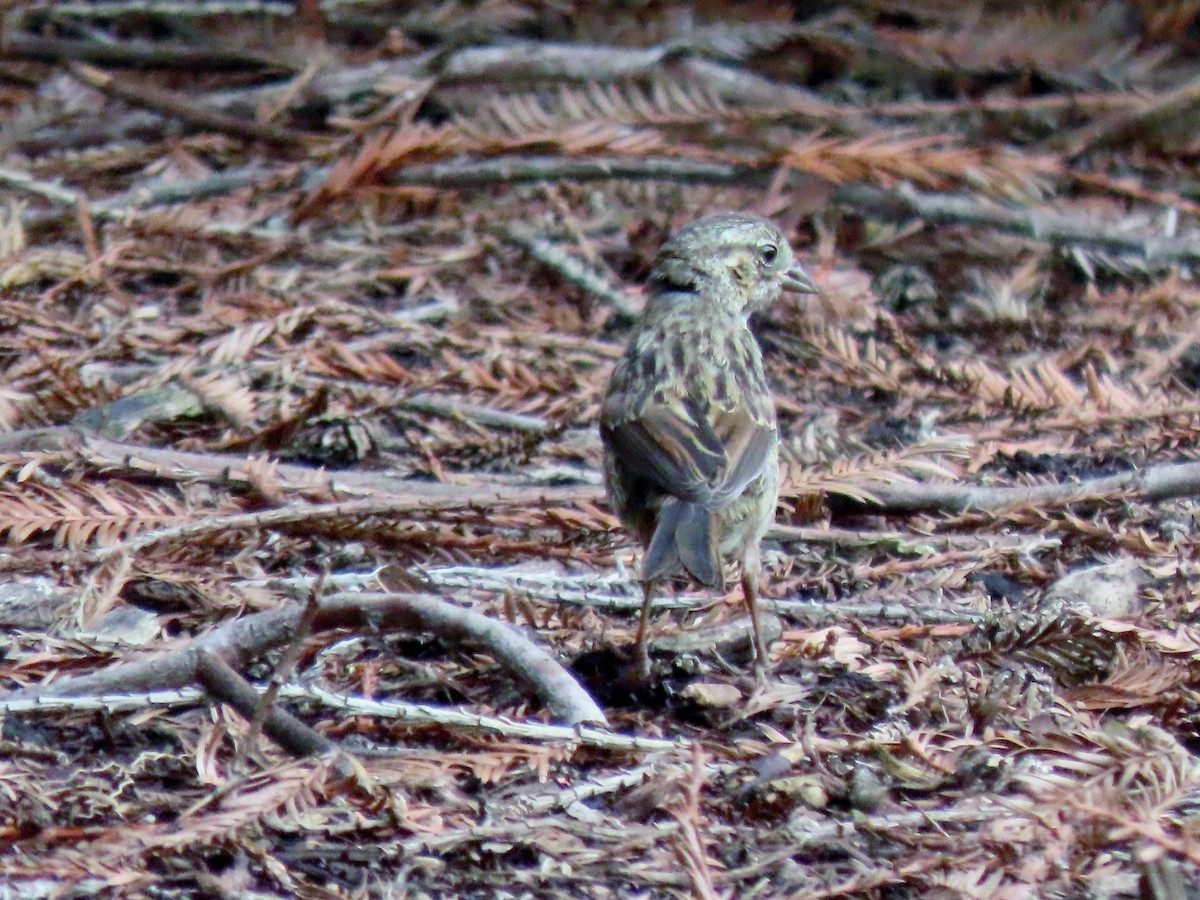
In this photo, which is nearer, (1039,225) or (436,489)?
(436,489)

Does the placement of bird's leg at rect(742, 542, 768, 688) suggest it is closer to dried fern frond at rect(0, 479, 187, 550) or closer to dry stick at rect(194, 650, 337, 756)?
dry stick at rect(194, 650, 337, 756)

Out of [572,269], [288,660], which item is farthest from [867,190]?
[288,660]

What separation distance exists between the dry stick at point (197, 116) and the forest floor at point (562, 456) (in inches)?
1.0

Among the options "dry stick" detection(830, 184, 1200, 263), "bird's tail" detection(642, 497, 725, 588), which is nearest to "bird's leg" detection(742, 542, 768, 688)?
"bird's tail" detection(642, 497, 725, 588)

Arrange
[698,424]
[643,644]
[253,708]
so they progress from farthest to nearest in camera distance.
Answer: [698,424], [643,644], [253,708]

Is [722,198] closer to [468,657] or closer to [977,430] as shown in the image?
[977,430]

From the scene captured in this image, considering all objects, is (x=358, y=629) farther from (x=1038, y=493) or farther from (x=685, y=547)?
(x=1038, y=493)

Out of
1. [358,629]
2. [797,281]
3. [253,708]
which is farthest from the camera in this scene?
[797,281]

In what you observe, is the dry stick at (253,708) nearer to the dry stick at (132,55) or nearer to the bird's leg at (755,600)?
the bird's leg at (755,600)

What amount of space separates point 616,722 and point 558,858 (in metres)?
0.61

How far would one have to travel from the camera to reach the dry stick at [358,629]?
2.72 meters

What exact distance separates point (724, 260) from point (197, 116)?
7.06 feet

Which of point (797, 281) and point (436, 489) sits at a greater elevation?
point (797, 281)

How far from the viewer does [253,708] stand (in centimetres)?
260
